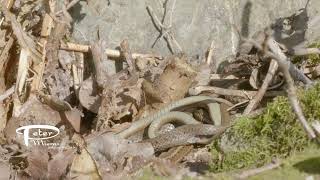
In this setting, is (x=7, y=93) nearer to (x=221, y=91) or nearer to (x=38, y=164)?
(x=38, y=164)

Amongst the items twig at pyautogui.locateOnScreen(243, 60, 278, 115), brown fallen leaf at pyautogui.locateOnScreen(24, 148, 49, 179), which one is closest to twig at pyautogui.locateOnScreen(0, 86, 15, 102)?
brown fallen leaf at pyautogui.locateOnScreen(24, 148, 49, 179)

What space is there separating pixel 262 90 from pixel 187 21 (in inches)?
35.9

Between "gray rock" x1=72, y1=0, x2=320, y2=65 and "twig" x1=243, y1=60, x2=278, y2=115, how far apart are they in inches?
21.8

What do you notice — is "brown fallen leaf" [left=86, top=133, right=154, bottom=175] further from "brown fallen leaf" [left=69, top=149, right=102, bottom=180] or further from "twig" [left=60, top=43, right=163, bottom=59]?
"twig" [left=60, top=43, right=163, bottom=59]

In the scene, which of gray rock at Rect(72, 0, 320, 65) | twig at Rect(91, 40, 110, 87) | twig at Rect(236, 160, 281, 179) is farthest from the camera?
gray rock at Rect(72, 0, 320, 65)

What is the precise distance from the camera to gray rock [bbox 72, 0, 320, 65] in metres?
4.01

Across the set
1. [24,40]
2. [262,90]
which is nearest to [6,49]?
[24,40]

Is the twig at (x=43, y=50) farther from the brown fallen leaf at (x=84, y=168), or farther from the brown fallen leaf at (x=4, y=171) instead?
the brown fallen leaf at (x=84, y=168)

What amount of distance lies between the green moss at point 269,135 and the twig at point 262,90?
39 cm

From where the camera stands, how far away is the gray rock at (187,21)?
401 cm

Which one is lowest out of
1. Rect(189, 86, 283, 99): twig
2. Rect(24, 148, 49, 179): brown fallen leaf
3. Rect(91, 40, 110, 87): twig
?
Rect(24, 148, 49, 179): brown fallen leaf

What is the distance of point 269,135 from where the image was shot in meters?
2.90

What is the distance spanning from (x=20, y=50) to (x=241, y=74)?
4.86 feet

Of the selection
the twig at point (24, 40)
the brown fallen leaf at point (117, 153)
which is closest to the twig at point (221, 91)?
the brown fallen leaf at point (117, 153)
